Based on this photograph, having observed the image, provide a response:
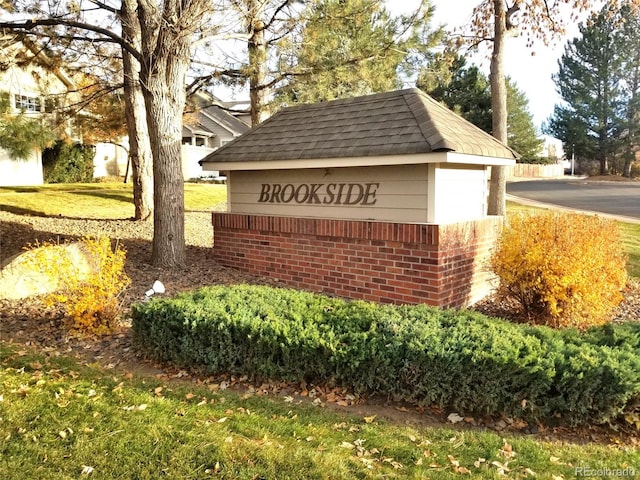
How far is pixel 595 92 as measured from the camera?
4116 cm

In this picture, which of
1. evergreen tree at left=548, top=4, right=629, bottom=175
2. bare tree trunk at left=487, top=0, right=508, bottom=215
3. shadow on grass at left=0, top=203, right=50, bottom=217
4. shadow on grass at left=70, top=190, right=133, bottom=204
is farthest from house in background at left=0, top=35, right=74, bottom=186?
evergreen tree at left=548, top=4, right=629, bottom=175

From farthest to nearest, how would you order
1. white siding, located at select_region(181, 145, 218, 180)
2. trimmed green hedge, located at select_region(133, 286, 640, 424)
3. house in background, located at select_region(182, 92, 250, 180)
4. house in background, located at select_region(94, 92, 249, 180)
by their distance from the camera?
house in background, located at select_region(182, 92, 250, 180)
white siding, located at select_region(181, 145, 218, 180)
house in background, located at select_region(94, 92, 249, 180)
trimmed green hedge, located at select_region(133, 286, 640, 424)

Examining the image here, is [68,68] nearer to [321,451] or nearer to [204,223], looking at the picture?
[204,223]

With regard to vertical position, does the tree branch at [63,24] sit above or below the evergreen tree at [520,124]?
below

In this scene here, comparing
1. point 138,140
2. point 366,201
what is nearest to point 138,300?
point 366,201

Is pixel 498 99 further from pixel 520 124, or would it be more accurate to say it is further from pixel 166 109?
pixel 520 124

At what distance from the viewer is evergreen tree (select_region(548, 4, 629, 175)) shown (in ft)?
130

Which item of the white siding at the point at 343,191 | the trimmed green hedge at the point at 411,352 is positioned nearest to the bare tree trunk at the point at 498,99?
the white siding at the point at 343,191

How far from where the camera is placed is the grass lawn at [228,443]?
3.02m

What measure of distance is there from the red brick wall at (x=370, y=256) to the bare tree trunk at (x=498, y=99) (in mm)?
4379

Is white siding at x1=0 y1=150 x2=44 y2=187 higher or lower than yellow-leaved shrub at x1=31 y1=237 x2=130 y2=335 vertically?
higher

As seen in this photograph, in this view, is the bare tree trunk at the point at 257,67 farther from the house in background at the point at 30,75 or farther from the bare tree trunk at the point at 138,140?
the house in background at the point at 30,75

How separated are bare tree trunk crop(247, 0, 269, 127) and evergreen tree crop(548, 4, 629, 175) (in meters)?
36.8

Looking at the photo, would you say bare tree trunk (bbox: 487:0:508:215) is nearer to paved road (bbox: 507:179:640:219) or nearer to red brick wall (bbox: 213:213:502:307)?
red brick wall (bbox: 213:213:502:307)
